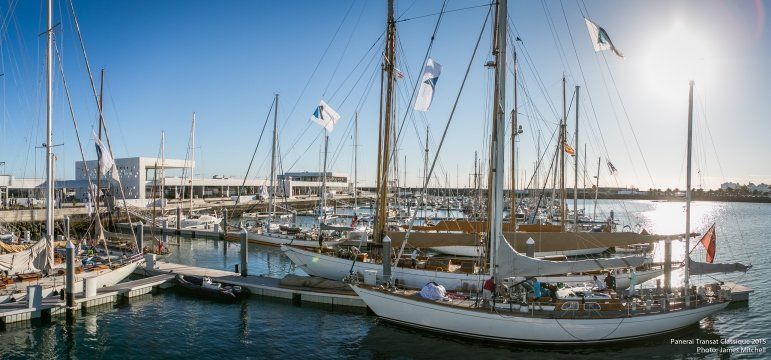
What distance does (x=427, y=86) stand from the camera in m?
22.8

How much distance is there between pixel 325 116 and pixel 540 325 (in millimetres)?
22316

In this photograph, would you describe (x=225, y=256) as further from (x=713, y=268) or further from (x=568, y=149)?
(x=713, y=268)

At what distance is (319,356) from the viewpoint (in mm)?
18688

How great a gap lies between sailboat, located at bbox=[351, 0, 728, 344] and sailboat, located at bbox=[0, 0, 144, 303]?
1797cm

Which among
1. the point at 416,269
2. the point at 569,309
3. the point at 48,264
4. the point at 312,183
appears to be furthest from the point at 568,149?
the point at 312,183

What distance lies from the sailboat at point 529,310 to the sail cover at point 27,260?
2003cm

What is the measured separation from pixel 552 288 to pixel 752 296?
54.7 ft

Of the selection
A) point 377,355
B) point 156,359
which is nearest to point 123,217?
point 156,359

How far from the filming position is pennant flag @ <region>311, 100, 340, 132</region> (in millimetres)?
35344

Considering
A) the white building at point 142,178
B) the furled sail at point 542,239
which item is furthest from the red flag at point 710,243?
the white building at point 142,178

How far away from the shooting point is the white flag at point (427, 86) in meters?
22.7

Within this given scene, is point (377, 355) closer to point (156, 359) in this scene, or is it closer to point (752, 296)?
point (156, 359)

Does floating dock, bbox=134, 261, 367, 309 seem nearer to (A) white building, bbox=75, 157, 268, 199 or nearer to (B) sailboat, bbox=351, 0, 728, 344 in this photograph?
(B) sailboat, bbox=351, 0, 728, 344

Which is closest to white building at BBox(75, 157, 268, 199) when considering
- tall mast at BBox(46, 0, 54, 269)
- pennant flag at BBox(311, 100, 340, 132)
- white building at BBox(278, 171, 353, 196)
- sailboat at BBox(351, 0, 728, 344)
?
white building at BBox(278, 171, 353, 196)
